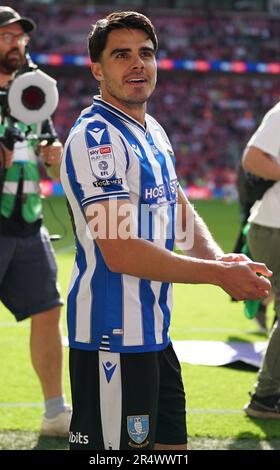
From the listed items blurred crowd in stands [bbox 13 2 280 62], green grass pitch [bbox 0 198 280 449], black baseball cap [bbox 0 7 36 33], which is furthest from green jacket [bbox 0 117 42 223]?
blurred crowd in stands [bbox 13 2 280 62]

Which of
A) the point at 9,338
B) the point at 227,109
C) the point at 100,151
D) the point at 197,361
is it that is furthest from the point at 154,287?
the point at 227,109

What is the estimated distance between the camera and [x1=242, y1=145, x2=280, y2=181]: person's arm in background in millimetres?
4453

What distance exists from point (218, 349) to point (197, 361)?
1.66 ft

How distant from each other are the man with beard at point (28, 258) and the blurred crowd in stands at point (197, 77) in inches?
1059

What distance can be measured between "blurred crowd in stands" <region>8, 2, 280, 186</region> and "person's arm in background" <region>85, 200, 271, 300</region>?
28.7m

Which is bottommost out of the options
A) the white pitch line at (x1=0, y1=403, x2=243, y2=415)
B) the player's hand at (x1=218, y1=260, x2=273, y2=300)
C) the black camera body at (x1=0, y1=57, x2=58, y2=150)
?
the white pitch line at (x1=0, y1=403, x2=243, y2=415)

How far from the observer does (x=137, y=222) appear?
105 inches

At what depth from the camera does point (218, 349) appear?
250 inches

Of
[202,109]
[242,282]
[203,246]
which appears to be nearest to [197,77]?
[202,109]

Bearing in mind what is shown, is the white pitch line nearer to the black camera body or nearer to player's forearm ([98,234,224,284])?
the black camera body

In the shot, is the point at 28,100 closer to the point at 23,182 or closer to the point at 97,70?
the point at 23,182

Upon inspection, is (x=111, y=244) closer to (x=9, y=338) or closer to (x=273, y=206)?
(x=273, y=206)

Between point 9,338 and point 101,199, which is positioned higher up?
point 101,199

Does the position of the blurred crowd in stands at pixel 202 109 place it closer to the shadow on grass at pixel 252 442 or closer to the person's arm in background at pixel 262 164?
the person's arm in background at pixel 262 164
